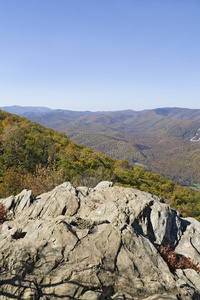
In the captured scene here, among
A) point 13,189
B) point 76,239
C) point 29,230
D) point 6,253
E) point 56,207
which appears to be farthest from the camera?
point 13,189

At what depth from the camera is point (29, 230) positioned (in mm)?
9797

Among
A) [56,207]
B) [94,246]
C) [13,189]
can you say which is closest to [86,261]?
[94,246]

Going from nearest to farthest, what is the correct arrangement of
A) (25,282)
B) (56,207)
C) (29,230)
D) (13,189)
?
1. (25,282)
2. (29,230)
3. (56,207)
4. (13,189)

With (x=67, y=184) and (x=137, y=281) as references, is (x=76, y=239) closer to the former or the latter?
(x=137, y=281)

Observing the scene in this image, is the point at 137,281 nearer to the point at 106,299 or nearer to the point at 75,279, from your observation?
the point at 106,299

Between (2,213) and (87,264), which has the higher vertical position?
(87,264)

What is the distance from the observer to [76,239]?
29.1 feet

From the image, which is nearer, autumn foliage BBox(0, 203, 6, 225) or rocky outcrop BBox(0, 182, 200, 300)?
rocky outcrop BBox(0, 182, 200, 300)

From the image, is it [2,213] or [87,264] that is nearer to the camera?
[87,264]

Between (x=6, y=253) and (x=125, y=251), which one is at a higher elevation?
(x=6, y=253)

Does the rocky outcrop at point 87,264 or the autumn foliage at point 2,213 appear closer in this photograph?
the rocky outcrop at point 87,264

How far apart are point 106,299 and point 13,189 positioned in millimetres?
17026

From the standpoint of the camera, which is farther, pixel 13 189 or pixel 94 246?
pixel 13 189

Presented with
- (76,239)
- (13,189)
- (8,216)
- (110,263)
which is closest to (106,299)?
(110,263)
